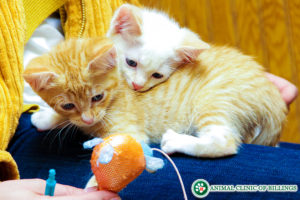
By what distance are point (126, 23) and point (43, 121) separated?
0.50 meters

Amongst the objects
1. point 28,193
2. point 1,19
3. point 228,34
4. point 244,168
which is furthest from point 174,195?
point 228,34

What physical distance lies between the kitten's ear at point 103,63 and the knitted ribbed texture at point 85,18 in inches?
11.8

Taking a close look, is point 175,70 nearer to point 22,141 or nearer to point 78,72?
point 78,72

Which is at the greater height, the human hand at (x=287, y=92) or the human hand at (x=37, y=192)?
the human hand at (x=37, y=192)

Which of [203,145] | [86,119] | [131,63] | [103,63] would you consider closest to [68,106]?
[86,119]

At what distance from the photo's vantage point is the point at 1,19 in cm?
102

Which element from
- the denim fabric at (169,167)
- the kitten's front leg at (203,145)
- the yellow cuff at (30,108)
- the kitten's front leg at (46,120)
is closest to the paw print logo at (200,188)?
the denim fabric at (169,167)

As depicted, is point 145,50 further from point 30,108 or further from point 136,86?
point 30,108

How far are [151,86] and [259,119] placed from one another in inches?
16.7

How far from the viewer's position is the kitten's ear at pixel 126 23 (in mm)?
1299

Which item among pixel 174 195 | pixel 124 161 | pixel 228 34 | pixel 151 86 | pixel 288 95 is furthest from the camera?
pixel 228 34

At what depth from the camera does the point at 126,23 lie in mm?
1317

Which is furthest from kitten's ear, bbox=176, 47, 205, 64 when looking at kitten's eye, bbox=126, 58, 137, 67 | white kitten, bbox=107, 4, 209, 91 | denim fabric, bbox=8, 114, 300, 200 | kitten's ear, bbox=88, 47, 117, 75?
denim fabric, bbox=8, 114, 300, 200

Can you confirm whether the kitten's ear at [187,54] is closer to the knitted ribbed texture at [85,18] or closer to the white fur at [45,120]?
the knitted ribbed texture at [85,18]
